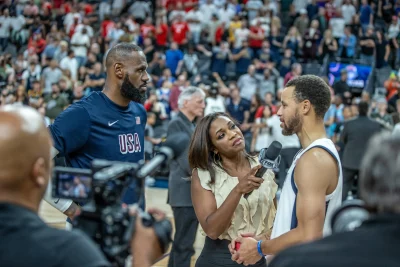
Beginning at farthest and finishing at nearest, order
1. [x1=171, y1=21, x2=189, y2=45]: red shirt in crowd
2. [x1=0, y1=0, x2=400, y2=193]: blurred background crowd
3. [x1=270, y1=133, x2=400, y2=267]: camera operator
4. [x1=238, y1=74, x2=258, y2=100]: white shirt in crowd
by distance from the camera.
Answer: [x1=171, y1=21, x2=189, y2=45]: red shirt in crowd, [x1=238, y1=74, x2=258, y2=100]: white shirt in crowd, [x1=0, y1=0, x2=400, y2=193]: blurred background crowd, [x1=270, y1=133, x2=400, y2=267]: camera operator

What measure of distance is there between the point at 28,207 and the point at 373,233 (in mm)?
994

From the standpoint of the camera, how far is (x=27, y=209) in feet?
6.97

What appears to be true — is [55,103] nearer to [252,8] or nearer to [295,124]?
[252,8]

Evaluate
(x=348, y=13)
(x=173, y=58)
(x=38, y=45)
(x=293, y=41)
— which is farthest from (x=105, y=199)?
(x=38, y=45)

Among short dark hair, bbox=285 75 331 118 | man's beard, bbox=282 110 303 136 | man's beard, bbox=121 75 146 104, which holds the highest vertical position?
short dark hair, bbox=285 75 331 118

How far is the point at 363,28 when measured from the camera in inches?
795

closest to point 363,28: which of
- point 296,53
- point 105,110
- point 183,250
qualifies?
point 296,53

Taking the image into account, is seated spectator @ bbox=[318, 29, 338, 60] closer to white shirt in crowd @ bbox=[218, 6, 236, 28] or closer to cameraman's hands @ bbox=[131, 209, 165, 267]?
white shirt in crowd @ bbox=[218, 6, 236, 28]

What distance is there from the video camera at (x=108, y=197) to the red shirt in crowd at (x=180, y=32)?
1761 cm

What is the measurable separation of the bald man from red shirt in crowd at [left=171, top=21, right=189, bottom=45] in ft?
58.5

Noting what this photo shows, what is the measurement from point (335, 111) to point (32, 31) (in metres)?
10.9

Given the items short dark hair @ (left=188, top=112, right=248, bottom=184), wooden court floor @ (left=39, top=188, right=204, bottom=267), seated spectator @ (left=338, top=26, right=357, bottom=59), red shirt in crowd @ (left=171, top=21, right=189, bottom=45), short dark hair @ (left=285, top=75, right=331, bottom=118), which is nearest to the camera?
short dark hair @ (left=285, top=75, right=331, bottom=118)

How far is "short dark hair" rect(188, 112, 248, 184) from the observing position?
4336 mm

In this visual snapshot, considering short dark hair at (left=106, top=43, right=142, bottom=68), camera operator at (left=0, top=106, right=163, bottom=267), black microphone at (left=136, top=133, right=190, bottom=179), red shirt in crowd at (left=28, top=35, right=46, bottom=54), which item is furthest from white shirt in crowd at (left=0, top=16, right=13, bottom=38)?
camera operator at (left=0, top=106, right=163, bottom=267)
